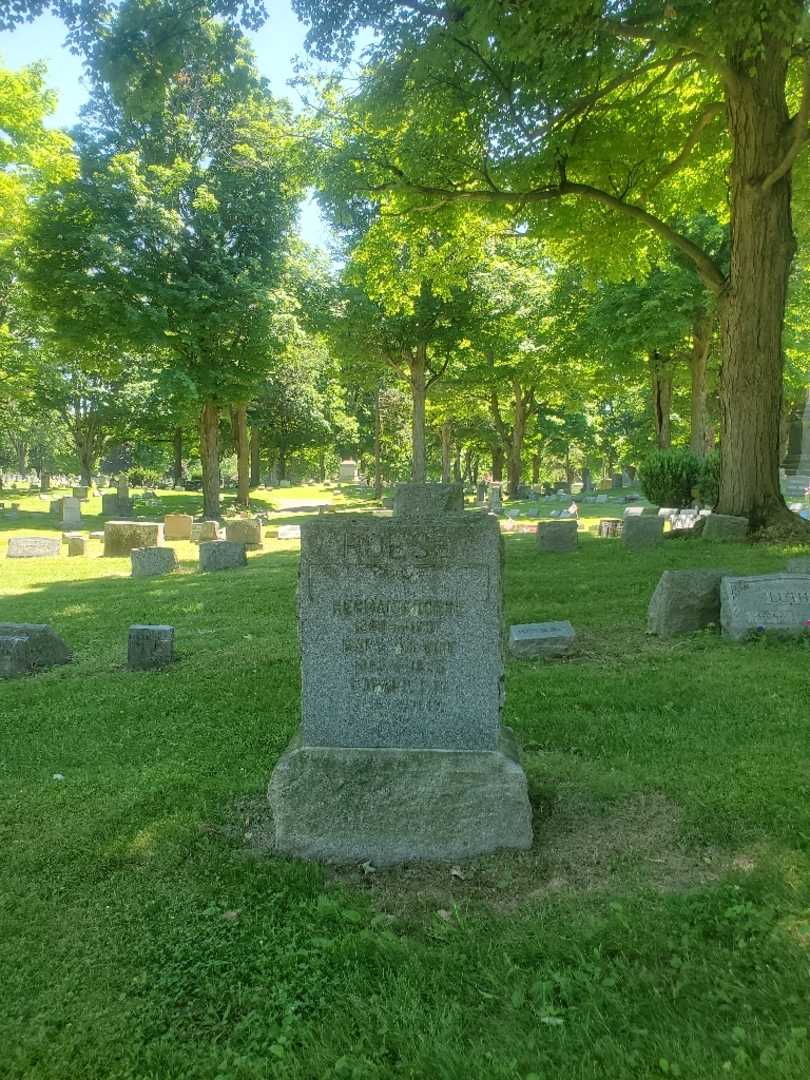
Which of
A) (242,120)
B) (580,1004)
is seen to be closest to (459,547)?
(580,1004)

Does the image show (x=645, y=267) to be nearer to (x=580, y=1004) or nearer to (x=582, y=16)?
(x=582, y=16)

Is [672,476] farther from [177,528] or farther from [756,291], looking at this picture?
[177,528]

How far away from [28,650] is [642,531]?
31.8 feet

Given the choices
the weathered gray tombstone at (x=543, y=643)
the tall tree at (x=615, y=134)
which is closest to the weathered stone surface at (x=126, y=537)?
the tall tree at (x=615, y=134)

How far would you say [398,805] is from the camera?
3.72m

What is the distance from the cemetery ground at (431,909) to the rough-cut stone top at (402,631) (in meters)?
0.74

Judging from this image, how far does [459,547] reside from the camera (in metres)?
3.74

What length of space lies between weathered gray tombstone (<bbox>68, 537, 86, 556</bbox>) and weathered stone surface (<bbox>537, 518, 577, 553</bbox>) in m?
11.5

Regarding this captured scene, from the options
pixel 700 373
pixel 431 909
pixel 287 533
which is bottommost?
pixel 431 909

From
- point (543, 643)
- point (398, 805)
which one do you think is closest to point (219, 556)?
point (543, 643)

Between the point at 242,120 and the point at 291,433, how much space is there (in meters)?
21.0

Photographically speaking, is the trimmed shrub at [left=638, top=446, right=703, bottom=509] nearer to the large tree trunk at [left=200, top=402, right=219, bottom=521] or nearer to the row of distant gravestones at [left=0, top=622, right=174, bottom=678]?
the row of distant gravestones at [left=0, top=622, right=174, bottom=678]

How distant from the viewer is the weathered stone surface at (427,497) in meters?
11.8

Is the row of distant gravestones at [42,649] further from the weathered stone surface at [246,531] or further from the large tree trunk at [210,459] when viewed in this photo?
the large tree trunk at [210,459]
